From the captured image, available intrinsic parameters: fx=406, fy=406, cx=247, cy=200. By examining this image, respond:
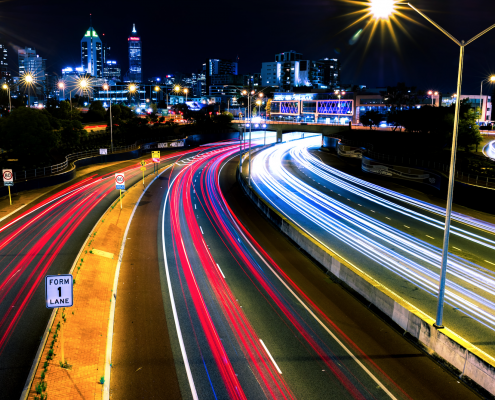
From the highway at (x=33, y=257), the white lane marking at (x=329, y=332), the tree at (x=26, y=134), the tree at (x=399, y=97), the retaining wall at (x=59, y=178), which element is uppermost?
the tree at (x=399, y=97)

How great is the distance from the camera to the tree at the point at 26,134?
1745 inches

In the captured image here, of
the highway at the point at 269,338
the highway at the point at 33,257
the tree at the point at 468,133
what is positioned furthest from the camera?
the tree at the point at 468,133

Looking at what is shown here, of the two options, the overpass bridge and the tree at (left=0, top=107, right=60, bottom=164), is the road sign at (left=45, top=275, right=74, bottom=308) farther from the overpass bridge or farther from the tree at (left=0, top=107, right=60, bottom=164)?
the overpass bridge

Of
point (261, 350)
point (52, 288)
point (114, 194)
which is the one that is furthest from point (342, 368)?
point (114, 194)

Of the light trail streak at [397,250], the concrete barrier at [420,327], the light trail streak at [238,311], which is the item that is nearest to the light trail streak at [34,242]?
the light trail streak at [238,311]

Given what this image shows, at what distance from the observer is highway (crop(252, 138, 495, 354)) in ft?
53.6

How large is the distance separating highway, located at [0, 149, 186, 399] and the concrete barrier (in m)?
11.7

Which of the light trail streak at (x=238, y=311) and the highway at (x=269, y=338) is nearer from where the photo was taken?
the highway at (x=269, y=338)

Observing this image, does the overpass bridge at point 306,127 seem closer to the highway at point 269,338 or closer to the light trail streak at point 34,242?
the light trail streak at point 34,242

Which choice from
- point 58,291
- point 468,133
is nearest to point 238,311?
point 58,291

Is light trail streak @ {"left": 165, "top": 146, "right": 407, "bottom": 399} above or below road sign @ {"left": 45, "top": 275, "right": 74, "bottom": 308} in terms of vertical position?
below

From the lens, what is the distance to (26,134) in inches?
1745

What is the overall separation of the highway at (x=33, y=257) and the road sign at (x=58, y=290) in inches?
89.8

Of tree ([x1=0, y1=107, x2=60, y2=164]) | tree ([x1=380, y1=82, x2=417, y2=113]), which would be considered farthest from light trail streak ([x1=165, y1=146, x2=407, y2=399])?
tree ([x1=380, y1=82, x2=417, y2=113])
